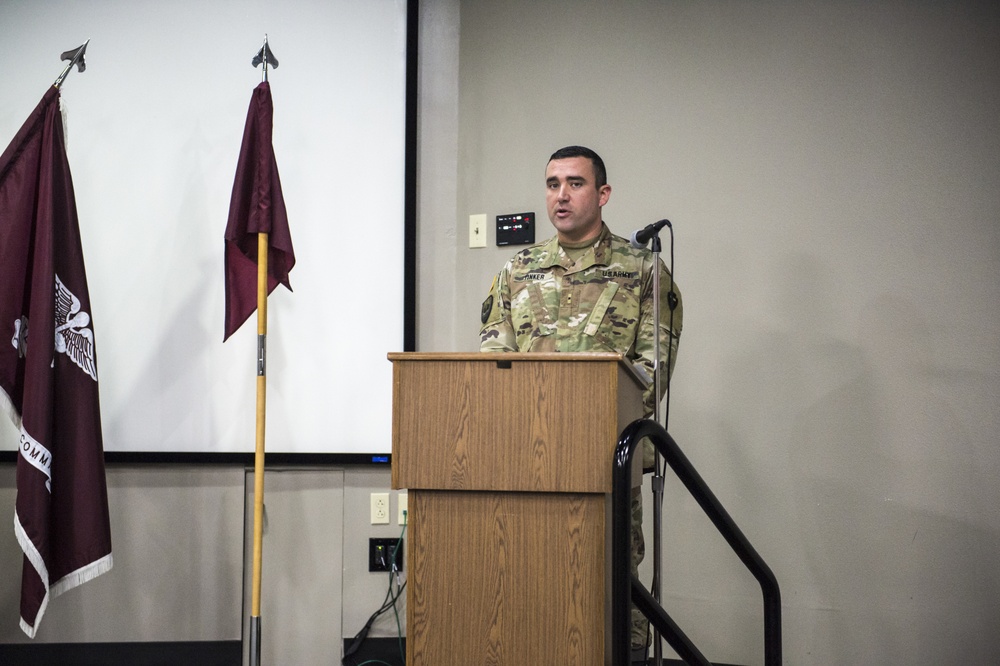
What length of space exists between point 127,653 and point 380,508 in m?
1.10

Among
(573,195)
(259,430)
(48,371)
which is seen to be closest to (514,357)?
(573,195)

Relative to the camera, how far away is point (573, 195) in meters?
2.68

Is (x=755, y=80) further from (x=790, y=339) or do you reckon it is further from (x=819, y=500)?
(x=819, y=500)

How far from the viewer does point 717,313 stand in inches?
125

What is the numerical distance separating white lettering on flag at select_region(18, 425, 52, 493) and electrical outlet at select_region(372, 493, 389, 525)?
1.13m

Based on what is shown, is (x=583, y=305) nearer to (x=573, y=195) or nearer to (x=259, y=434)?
(x=573, y=195)

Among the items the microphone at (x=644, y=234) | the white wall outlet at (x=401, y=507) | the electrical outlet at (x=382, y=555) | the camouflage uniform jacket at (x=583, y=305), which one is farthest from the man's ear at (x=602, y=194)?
the electrical outlet at (x=382, y=555)

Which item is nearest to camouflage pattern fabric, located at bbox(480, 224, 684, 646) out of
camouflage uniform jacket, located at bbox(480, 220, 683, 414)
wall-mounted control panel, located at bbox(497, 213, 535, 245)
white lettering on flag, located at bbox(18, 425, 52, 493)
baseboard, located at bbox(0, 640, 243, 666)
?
camouflage uniform jacket, located at bbox(480, 220, 683, 414)

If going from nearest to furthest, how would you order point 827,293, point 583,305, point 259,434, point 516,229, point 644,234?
point 644,234 → point 583,305 → point 259,434 → point 827,293 → point 516,229

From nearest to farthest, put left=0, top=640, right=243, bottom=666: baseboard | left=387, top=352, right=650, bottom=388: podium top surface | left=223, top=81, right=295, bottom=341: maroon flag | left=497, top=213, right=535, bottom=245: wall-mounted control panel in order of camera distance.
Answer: left=387, top=352, right=650, bottom=388: podium top surface
left=223, top=81, right=295, bottom=341: maroon flag
left=0, top=640, right=243, bottom=666: baseboard
left=497, top=213, right=535, bottom=245: wall-mounted control panel

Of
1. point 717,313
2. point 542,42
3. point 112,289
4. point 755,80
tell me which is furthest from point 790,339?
point 112,289

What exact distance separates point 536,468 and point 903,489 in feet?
6.33

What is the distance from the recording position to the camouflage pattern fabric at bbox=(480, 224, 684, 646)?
2621mm

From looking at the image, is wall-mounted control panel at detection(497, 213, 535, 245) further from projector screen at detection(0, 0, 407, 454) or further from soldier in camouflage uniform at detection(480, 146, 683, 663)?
soldier in camouflage uniform at detection(480, 146, 683, 663)
